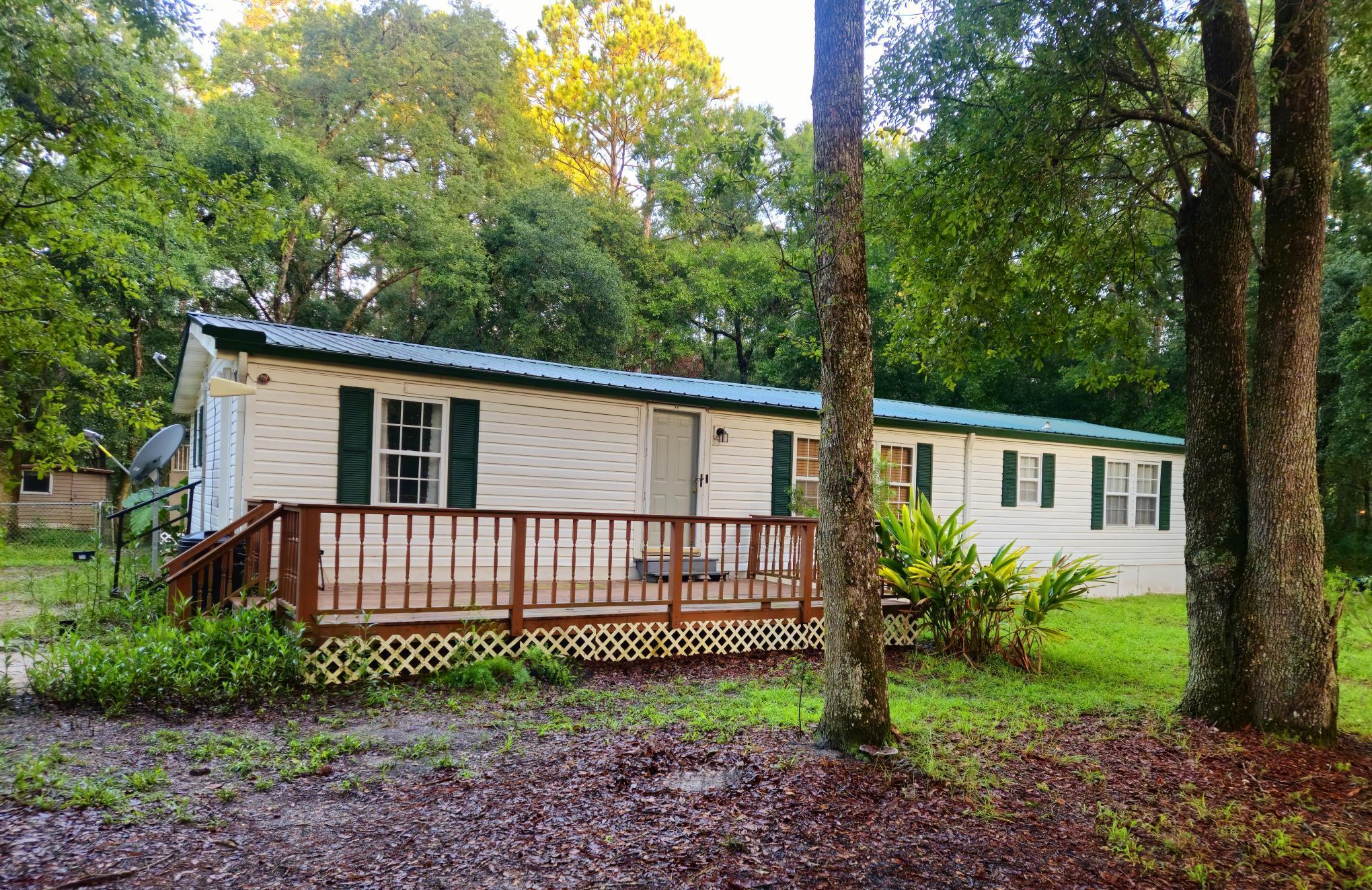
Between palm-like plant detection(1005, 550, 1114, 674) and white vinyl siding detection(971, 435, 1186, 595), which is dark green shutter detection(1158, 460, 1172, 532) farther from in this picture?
palm-like plant detection(1005, 550, 1114, 674)

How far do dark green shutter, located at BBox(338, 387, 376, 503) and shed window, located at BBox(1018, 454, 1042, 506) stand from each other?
406 inches

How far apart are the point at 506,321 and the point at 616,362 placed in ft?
10.1

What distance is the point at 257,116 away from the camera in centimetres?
1650

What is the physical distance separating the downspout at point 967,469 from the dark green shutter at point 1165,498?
5318mm

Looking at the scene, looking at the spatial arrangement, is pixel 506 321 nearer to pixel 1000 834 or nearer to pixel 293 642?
pixel 293 642

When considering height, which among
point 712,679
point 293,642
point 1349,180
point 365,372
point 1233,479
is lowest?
point 712,679

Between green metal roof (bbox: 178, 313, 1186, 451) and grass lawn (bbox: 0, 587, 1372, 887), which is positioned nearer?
grass lawn (bbox: 0, 587, 1372, 887)

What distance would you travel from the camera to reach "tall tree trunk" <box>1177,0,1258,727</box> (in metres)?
5.14

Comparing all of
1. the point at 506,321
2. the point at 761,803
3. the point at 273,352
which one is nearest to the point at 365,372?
the point at 273,352

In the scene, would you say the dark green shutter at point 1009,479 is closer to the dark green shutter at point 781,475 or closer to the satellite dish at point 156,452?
the dark green shutter at point 781,475

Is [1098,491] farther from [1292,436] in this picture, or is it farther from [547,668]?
[547,668]

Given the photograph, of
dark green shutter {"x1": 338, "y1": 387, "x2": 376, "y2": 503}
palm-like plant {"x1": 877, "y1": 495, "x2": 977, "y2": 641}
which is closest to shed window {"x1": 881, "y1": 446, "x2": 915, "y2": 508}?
palm-like plant {"x1": 877, "y1": 495, "x2": 977, "y2": 641}

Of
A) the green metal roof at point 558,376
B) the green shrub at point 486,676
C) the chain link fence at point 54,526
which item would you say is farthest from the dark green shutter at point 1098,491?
the chain link fence at point 54,526

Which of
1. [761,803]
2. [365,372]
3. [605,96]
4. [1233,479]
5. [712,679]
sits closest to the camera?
[761,803]
